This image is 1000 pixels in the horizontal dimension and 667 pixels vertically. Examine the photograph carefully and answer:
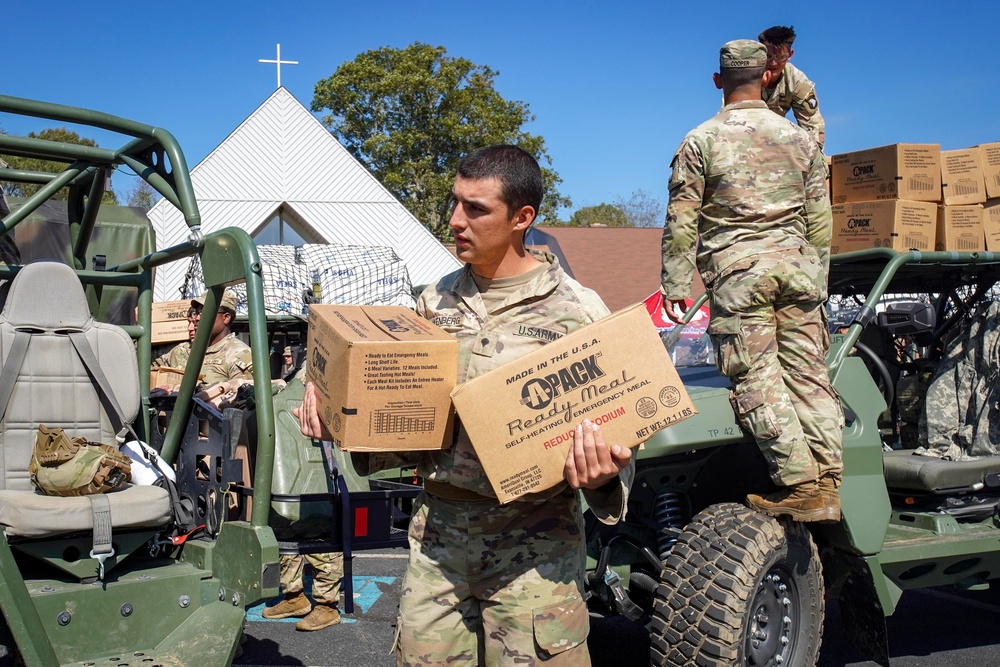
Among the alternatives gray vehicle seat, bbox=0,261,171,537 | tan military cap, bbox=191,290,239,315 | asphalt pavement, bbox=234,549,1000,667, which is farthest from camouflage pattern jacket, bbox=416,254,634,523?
tan military cap, bbox=191,290,239,315

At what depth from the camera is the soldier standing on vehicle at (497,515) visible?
246 cm

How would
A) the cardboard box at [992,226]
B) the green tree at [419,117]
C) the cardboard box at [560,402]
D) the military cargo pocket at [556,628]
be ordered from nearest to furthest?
the cardboard box at [560,402], the military cargo pocket at [556,628], the cardboard box at [992,226], the green tree at [419,117]

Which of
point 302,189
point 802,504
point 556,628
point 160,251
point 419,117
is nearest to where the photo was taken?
point 556,628

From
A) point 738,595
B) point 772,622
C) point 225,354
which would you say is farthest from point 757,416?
point 225,354

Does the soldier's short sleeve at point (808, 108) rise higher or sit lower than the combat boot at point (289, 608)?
higher

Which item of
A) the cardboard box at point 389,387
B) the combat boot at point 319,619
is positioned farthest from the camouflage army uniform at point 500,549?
the combat boot at point 319,619

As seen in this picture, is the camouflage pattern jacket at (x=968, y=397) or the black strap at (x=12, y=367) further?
the camouflage pattern jacket at (x=968, y=397)

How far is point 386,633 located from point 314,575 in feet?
1.85

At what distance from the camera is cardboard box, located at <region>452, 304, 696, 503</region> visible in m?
2.30

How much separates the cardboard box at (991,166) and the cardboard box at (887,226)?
1.23 feet

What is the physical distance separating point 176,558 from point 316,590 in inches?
57.5

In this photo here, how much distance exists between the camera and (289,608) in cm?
573

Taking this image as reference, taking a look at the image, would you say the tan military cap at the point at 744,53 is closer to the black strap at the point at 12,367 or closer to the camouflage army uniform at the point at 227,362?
the black strap at the point at 12,367

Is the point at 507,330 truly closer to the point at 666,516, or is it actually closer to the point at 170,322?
the point at 666,516
